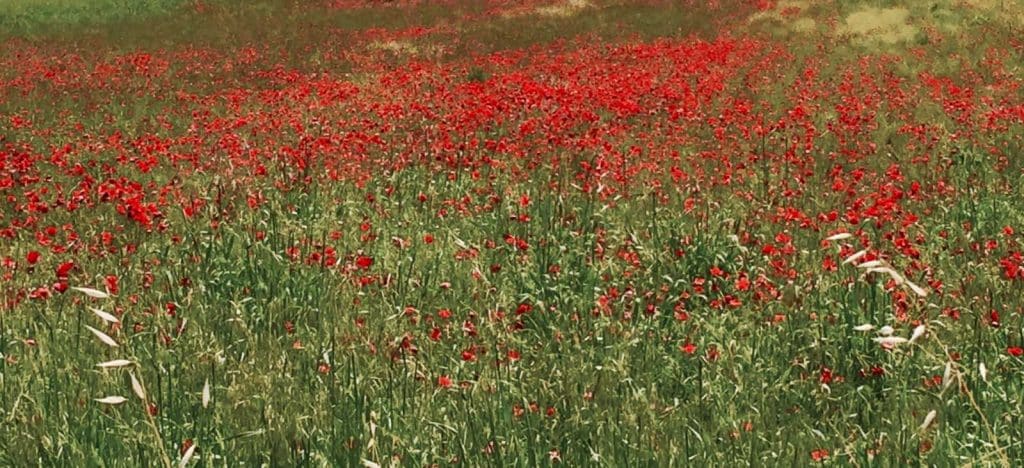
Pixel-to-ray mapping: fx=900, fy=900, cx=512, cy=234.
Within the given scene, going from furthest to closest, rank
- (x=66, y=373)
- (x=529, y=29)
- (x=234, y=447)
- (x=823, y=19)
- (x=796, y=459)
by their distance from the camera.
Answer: (x=529, y=29) < (x=823, y=19) < (x=66, y=373) < (x=234, y=447) < (x=796, y=459)

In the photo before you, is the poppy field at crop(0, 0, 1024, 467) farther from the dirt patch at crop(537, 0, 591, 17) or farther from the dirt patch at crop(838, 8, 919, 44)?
the dirt patch at crop(537, 0, 591, 17)

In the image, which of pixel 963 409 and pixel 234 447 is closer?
pixel 234 447

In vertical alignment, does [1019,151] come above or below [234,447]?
below

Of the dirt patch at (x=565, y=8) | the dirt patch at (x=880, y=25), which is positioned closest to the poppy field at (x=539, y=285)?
the dirt patch at (x=880, y=25)

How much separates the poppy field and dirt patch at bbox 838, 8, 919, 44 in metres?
3.12

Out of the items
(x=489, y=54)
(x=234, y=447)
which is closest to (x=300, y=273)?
(x=234, y=447)

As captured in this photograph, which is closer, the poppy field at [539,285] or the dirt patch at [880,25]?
the poppy field at [539,285]

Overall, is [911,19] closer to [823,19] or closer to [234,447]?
[823,19]

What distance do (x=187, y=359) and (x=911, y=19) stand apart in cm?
1612

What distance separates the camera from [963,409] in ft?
10.4

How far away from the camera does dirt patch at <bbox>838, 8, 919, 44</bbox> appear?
49.0ft

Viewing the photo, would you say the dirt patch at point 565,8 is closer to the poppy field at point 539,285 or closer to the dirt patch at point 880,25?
the dirt patch at point 880,25

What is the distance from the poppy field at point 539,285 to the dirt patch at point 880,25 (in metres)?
3.12

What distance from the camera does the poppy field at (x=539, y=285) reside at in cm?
301
